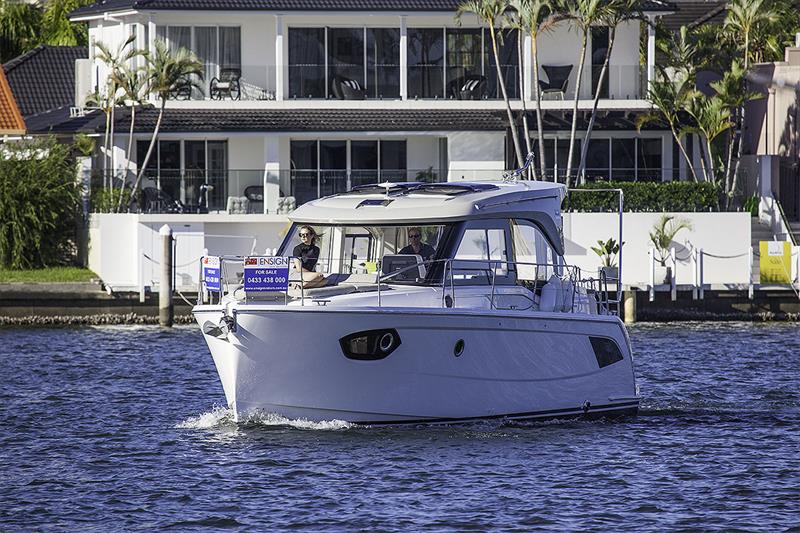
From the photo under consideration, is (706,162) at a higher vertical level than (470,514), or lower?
higher

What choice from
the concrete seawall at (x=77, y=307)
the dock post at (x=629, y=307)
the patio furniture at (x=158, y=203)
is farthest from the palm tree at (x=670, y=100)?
the concrete seawall at (x=77, y=307)

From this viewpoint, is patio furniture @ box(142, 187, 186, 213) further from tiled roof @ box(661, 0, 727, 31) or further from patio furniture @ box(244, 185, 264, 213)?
tiled roof @ box(661, 0, 727, 31)

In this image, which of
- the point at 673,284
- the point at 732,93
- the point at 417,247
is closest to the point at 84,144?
the point at 673,284

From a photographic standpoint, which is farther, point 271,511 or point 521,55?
point 521,55

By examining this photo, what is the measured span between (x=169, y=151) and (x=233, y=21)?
4328 mm

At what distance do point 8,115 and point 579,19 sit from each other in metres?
16.8

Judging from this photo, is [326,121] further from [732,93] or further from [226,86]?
[732,93]

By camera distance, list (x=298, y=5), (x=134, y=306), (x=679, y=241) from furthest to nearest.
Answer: (x=298, y=5)
(x=679, y=241)
(x=134, y=306)

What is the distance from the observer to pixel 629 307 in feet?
122

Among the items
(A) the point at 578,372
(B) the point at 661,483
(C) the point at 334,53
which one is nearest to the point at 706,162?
(C) the point at 334,53

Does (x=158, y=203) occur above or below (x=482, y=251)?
above

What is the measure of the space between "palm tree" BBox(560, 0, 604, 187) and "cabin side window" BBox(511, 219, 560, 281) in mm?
20735

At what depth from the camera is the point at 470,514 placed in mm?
15992

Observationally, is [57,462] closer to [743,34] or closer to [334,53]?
[334,53]
